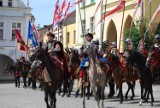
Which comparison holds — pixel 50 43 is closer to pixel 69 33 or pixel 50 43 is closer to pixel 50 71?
pixel 50 71

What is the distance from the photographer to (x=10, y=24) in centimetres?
4925

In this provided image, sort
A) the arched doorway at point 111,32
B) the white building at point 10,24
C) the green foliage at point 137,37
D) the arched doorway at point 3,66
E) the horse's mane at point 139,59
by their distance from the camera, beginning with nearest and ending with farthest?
the horse's mane at point 139,59 < the green foliage at point 137,37 < the arched doorway at point 111,32 < the white building at point 10,24 < the arched doorway at point 3,66

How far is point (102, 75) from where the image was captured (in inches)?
568

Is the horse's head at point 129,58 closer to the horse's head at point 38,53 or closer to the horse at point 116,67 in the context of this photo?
the horse at point 116,67

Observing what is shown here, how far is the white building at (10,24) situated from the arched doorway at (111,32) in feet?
39.4

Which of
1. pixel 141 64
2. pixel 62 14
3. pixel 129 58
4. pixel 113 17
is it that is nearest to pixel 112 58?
pixel 141 64

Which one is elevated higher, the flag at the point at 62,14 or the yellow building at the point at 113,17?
the yellow building at the point at 113,17

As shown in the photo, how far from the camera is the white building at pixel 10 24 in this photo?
4881 cm

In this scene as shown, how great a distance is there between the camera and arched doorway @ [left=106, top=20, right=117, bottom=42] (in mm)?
40844

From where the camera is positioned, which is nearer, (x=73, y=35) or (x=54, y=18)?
(x=54, y=18)

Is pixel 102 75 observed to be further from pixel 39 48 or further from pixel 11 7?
pixel 11 7

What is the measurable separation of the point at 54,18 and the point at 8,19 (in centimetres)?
2639

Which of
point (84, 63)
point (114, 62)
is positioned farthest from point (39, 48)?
point (114, 62)

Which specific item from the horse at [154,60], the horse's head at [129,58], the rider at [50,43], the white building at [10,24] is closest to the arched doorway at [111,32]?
the white building at [10,24]
